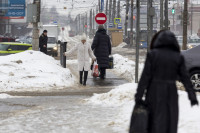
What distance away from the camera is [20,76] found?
54.2 ft

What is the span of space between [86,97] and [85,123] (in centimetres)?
409

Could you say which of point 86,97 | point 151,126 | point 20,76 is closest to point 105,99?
point 86,97

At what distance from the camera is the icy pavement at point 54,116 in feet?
29.4

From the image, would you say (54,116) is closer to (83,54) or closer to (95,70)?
(83,54)

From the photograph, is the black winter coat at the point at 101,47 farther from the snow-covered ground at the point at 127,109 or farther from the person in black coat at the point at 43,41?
the person in black coat at the point at 43,41

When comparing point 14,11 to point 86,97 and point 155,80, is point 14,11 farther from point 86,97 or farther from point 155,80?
point 155,80

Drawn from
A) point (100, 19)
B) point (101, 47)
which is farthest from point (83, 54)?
point (100, 19)

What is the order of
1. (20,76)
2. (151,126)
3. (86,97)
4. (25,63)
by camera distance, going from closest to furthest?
(151,126) → (86,97) → (20,76) → (25,63)

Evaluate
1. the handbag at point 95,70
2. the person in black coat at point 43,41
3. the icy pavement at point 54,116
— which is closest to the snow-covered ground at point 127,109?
the icy pavement at point 54,116

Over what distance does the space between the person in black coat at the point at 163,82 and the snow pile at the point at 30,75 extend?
9.58 metres

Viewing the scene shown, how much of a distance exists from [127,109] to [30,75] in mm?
6828

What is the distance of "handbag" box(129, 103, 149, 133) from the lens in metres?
5.91

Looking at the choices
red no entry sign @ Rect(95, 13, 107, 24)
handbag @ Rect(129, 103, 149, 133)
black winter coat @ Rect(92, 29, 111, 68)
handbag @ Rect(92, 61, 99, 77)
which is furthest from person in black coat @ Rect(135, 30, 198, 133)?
red no entry sign @ Rect(95, 13, 107, 24)

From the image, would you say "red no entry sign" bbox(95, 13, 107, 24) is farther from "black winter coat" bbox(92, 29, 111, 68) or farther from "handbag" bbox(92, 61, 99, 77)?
"black winter coat" bbox(92, 29, 111, 68)
